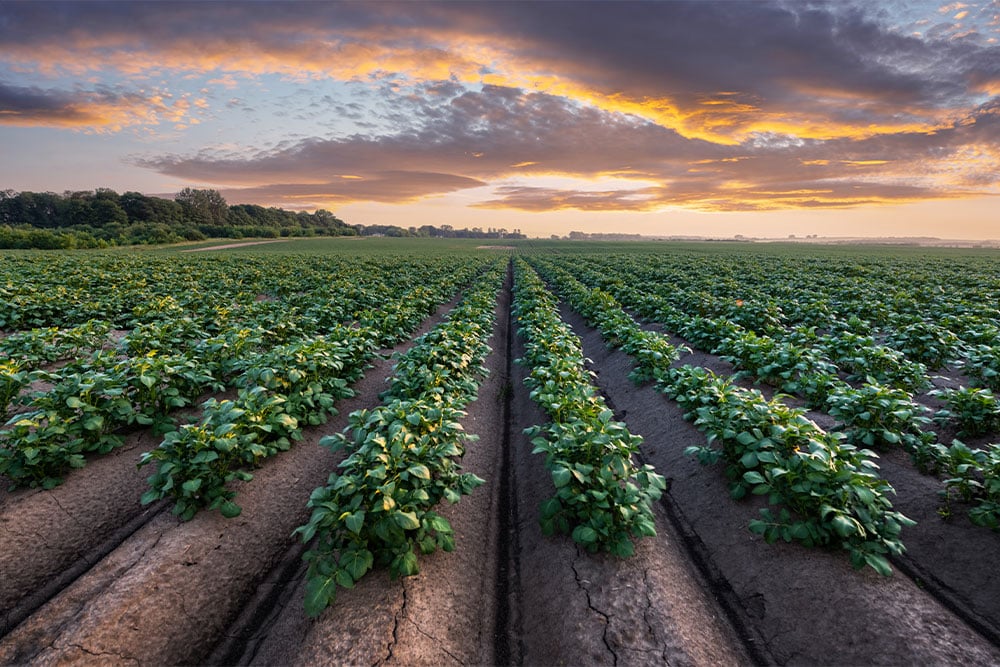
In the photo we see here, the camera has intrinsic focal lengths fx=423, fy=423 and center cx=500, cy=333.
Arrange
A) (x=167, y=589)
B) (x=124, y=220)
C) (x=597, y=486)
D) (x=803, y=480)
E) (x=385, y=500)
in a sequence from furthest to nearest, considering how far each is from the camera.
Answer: (x=124, y=220) < (x=597, y=486) < (x=803, y=480) < (x=167, y=589) < (x=385, y=500)

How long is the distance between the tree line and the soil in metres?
78.2

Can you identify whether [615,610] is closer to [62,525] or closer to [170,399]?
[62,525]

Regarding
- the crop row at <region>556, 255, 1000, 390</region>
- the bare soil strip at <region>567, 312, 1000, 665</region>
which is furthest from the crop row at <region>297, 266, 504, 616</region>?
the crop row at <region>556, 255, 1000, 390</region>

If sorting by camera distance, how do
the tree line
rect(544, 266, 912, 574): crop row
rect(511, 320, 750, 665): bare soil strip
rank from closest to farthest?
rect(511, 320, 750, 665): bare soil strip
rect(544, 266, 912, 574): crop row
the tree line

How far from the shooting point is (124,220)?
319ft

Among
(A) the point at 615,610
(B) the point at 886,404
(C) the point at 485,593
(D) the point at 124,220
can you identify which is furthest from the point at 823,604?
(D) the point at 124,220

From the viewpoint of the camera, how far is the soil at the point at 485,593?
133 inches

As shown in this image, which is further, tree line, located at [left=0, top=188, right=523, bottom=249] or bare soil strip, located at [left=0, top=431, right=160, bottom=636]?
tree line, located at [left=0, top=188, right=523, bottom=249]

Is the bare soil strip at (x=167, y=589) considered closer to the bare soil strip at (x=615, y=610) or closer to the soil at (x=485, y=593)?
the soil at (x=485, y=593)

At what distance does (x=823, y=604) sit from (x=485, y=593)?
3009 mm

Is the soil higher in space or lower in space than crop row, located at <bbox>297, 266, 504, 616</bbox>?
lower

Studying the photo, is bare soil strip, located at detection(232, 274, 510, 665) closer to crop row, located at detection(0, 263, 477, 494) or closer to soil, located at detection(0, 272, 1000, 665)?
soil, located at detection(0, 272, 1000, 665)

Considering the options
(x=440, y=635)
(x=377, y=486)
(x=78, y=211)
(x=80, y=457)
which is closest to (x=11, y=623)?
(x=80, y=457)

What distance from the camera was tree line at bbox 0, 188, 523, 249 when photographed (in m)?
63.1
